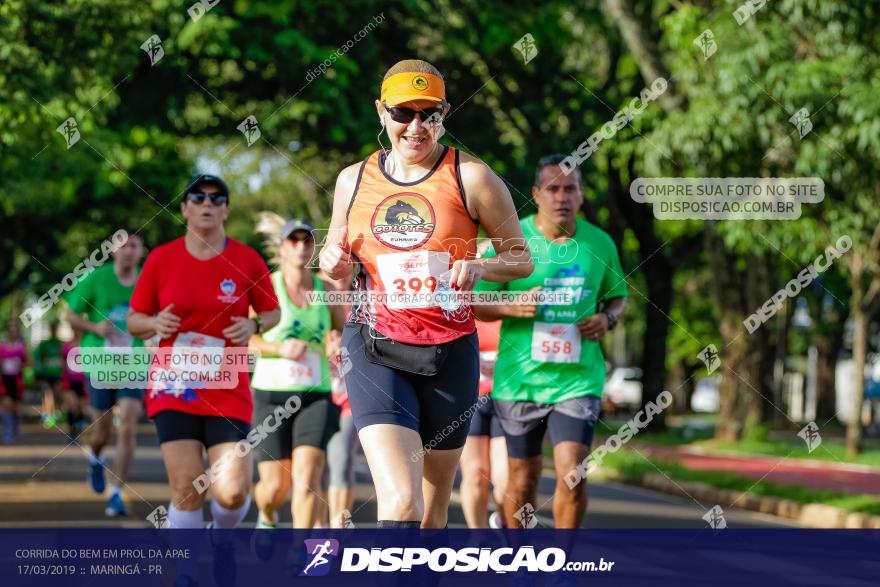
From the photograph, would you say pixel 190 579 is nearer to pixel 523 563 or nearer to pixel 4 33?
pixel 523 563

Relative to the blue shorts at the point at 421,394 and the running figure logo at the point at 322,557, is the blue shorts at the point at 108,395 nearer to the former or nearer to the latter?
the running figure logo at the point at 322,557

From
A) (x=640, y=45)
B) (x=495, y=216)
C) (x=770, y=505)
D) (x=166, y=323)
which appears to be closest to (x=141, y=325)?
(x=166, y=323)

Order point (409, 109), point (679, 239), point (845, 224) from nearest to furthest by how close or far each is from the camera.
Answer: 1. point (409, 109)
2. point (845, 224)
3. point (679, 239)

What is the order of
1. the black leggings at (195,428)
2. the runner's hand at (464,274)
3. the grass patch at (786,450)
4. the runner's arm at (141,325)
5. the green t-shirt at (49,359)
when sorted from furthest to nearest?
the green t-shirt at (49,359) < the grass patch at (786,450) < the runner's arm at (141,325) < the black leggings at (195,428) < the runner's hand at (464,274)

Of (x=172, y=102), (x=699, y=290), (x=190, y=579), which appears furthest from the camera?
(x=699, y=290)

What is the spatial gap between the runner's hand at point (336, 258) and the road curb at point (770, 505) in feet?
28.0

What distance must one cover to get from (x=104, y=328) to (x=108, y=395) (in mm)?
762

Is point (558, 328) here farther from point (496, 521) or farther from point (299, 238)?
point (496, 521)

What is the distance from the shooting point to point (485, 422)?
995 cm

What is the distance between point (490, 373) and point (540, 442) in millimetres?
1784

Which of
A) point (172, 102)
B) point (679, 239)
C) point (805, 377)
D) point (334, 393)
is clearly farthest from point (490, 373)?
point (805, 377)

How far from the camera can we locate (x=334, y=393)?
32.3 feet

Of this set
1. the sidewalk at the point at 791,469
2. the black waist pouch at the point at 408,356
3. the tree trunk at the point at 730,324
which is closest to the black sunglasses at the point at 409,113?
the black waist pouch at the point at 408,356

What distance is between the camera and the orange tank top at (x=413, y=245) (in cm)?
584
